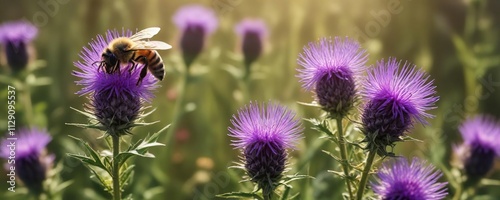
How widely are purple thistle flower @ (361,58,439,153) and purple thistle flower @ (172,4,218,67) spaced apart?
2580mm

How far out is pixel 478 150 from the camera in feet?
11.0

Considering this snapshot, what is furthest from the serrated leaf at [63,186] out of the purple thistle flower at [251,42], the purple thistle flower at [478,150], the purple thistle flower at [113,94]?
the purple thistle flower at [478,150]

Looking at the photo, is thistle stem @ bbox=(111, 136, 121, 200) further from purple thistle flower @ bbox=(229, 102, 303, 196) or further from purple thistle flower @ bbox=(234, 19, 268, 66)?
purple thistle flower @ bbox=(234, 19, 268, 66)

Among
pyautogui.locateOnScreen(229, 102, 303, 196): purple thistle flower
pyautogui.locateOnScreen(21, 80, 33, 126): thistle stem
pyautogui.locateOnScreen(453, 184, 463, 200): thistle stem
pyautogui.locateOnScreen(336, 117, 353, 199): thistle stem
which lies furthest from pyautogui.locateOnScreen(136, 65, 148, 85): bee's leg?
pyautogui.locateOnScreen(21, 80, 33, 126): thistle stem

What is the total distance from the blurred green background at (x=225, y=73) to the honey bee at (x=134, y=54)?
1.63 metres

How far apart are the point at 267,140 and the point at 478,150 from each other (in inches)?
66.6

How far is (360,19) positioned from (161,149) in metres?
2.60

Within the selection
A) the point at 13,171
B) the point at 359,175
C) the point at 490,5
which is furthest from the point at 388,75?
the point at 490,5

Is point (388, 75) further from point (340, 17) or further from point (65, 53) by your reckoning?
point (65, 53)

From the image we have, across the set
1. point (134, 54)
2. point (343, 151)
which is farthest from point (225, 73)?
point (343, 151)

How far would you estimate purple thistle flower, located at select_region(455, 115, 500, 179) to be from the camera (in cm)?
334

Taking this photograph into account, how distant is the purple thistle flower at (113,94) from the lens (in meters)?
2.29

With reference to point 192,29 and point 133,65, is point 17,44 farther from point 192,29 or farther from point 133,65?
point 133,65

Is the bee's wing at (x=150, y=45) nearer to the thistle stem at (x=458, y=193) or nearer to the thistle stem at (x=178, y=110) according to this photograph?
the thistle stem at (x=178, y=110)
